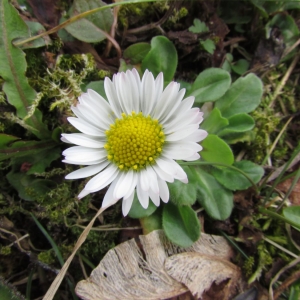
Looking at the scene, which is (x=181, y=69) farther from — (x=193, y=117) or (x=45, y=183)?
(x=45, y=183)

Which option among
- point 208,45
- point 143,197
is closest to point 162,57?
point 208,45

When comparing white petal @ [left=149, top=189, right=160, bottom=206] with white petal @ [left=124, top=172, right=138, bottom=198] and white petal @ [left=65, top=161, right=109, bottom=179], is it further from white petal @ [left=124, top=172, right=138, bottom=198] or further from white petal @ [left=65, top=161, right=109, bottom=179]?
white petal @ [left=65, top=161, right=109, bottom=179]

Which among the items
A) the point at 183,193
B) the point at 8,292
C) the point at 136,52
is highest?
the point at 136,52

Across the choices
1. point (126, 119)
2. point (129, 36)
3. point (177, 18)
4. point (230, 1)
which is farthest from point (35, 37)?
point (230, 1)

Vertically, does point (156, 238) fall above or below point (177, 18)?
below

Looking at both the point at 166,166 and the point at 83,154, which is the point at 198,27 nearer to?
the point at 166,166

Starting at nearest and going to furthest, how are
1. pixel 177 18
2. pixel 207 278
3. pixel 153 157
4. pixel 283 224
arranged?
pixel 153 157 < pixel 207 278 < pixel 283 224 < pixel 177 18

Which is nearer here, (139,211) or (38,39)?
(139,211)

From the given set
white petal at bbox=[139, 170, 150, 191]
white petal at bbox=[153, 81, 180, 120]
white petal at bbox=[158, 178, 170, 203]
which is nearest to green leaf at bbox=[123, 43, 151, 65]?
white petal at bbox=[153, 81, 180, 120]
